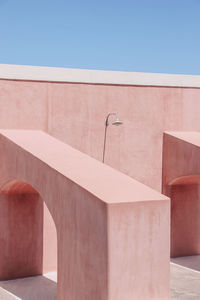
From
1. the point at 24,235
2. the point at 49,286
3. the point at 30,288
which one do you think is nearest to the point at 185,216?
the point at 49,286

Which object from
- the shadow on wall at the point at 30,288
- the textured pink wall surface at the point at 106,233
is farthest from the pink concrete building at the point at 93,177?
the shadow on wall at the point at 30,288

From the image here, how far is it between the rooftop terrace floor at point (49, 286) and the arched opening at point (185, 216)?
1.19 m

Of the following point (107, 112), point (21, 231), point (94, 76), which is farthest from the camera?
point (107, 112)

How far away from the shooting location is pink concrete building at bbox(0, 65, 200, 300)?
6.59 meters

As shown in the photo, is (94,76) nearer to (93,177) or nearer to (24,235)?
(24,235)

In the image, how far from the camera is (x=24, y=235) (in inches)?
414

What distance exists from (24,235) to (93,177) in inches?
152

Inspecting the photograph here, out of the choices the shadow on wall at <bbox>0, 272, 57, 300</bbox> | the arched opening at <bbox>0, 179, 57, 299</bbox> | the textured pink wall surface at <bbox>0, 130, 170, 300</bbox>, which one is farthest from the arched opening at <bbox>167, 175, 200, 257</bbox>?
the textured pink wall surface at <bbox>0, 130, 170, 300</bbox>

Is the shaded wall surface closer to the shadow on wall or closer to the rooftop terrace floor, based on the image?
the rooftop terrace floor

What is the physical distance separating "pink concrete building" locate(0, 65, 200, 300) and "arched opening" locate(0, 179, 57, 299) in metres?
0.02

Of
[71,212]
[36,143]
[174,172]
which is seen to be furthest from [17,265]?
[174,172]

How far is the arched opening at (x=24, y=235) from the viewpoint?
1024cm

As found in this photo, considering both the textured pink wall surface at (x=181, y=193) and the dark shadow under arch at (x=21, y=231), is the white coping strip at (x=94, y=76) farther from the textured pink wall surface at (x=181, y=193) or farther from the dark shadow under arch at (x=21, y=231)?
the dark shadow under arch at (x=21, y=231)

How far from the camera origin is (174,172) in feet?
39.8
